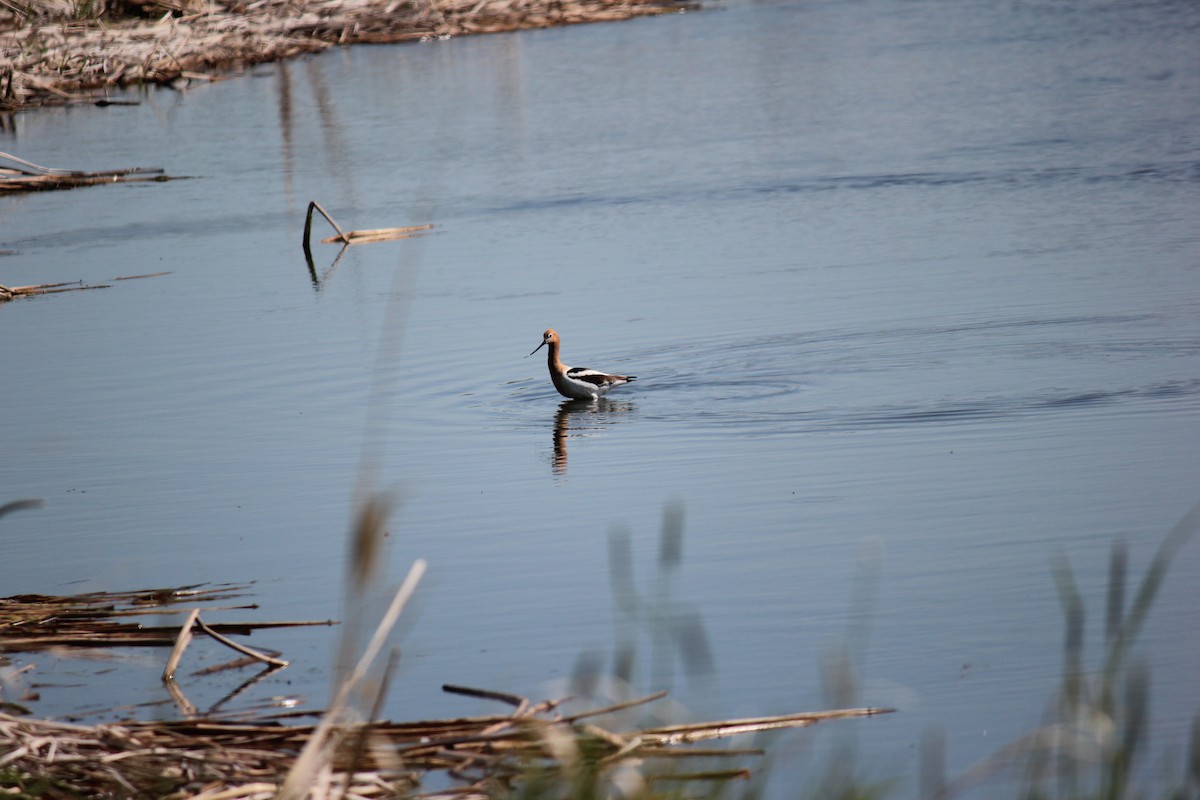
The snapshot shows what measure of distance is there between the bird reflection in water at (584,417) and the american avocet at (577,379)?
7 cm

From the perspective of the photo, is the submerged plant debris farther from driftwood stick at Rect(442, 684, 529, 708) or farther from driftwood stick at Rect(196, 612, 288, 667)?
driftwood stick at Rect(196, 612, 288, 667)

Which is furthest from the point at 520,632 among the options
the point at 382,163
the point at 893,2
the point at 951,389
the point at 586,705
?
the point at 893,2

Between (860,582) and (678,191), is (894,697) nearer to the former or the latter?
(860,582)

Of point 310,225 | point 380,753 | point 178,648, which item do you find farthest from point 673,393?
point 380,753

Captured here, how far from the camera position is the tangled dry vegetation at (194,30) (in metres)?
32.7

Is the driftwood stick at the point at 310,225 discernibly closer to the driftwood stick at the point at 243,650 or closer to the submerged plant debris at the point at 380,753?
the driftwood stick at the point at 243,650

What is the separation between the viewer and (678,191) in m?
18.5

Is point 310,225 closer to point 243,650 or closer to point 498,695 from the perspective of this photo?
point 243,650

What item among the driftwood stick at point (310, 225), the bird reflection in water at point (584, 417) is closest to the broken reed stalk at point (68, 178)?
the driftwood stick at point (310, 225)

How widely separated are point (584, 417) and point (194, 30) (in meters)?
28.3

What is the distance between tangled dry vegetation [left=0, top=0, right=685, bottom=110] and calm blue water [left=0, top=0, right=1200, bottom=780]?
32.4 ft

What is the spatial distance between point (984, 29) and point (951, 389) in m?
24.4

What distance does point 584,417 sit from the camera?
10.6 metres

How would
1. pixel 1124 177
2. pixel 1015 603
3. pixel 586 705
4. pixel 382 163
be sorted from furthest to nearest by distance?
pixel 382 163 → pixel 1124 177 → pixel 1015 603 → pixel 586 705
